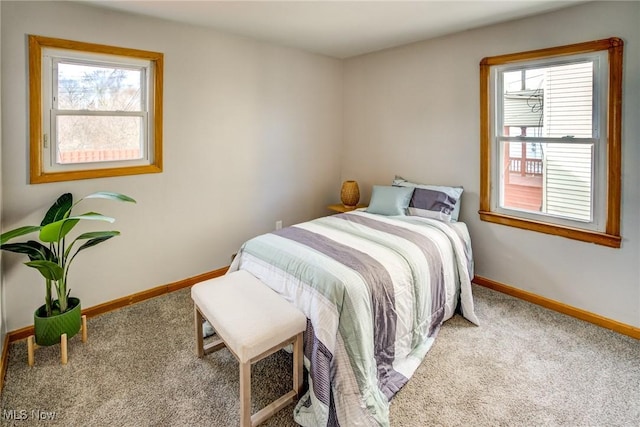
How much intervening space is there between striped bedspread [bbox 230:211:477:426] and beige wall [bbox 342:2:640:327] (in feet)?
1.93

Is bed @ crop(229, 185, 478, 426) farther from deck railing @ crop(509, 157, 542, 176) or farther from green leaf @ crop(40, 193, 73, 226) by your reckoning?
green leaf @ crop(40, 193, 73, 226)

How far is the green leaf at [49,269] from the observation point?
2.06 m

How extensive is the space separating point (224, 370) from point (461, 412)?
137cm

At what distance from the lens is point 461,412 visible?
1801 mm

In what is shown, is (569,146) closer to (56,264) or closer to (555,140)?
(555,140)

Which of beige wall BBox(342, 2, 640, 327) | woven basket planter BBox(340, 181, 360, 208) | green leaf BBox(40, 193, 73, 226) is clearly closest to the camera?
green leaf BBox(40, 193, 73, 226)

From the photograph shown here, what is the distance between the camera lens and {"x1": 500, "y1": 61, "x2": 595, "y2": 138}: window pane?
2.61m

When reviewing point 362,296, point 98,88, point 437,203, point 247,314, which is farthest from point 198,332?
point 437,203

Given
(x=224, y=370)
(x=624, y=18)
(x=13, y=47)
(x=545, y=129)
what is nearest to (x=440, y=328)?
(x=224, y=370)

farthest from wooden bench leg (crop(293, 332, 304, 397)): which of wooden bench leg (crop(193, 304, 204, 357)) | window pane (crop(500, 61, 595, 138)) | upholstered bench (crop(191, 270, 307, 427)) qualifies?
window pane (crop(500, 61, 595, 138))

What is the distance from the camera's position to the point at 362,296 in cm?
188

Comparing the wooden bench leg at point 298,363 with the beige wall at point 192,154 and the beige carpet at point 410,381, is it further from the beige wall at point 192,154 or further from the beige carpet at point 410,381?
the beige wall at point 192,154

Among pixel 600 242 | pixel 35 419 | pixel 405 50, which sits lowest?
pixel 35 419

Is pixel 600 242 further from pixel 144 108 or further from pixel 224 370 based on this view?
pixel 144 108
